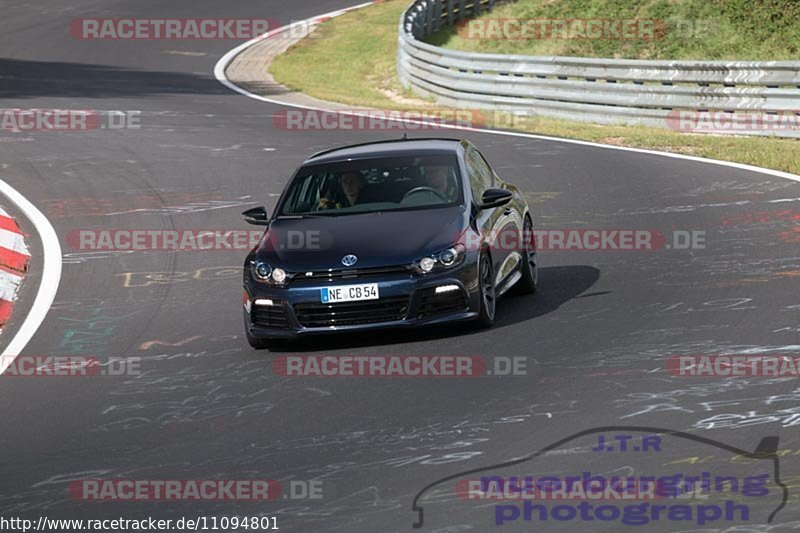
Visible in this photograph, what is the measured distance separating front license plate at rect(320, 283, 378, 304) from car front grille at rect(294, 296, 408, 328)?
33 millimetres

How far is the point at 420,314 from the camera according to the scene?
10797 mm

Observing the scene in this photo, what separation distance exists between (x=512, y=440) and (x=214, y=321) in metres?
4.79

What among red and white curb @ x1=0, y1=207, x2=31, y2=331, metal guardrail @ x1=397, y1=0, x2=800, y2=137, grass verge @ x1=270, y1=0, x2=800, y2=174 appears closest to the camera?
red and white curb @ x1=0, y1=207, x2=31, y2=331

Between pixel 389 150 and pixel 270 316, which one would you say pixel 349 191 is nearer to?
pixel 389 150

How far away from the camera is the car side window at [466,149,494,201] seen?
12.3 metres

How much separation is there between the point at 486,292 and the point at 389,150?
1934 millimetres

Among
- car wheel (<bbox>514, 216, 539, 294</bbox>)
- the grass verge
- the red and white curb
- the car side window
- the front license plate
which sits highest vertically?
the car side window

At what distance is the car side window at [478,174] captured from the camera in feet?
40.2

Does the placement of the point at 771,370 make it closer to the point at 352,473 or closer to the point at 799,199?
the point at 352,473

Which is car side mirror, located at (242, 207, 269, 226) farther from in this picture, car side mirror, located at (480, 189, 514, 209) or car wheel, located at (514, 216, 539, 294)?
car wheel, located at (514, 216, 539, 294)

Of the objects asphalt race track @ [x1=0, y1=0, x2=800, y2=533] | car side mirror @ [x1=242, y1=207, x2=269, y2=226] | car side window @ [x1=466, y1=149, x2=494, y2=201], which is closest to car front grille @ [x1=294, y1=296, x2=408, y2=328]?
asphalt race track @ [x1=0, y1=0, x2=800, y2=533]

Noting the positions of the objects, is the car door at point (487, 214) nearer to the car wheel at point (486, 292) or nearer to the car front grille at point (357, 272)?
the car wheel at point (486, 292)

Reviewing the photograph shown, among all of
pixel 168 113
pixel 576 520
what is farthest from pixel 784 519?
pixel 168 113

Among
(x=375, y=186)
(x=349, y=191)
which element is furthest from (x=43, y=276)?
(x=375, y=186)
